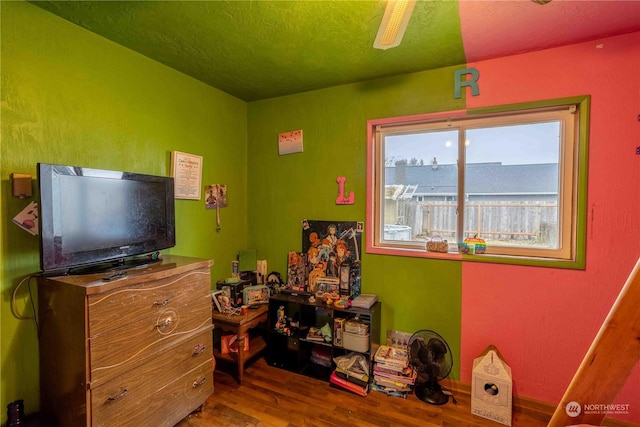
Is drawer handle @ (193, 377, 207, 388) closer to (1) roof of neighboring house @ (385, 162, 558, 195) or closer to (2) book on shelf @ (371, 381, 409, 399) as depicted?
(2) book on shelf @ (371, 381, 409, 399)

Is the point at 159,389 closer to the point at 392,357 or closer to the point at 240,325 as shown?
the point at 240,325

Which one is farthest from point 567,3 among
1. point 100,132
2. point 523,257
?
point 100,132

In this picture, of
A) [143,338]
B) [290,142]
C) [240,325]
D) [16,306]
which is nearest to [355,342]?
[240,325]

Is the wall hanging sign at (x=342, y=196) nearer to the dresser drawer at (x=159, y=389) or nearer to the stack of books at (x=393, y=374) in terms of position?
the stack of books at (x=393, y=374)

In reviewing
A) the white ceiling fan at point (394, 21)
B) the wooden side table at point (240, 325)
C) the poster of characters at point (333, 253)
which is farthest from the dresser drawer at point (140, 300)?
the white ceiling fan at point (394, 21)

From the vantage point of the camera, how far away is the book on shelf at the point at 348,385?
2.04 m

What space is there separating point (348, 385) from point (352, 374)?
77 millimetres

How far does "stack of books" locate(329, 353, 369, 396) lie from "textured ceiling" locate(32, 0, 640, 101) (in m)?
2.20

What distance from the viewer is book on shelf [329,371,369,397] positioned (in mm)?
2039

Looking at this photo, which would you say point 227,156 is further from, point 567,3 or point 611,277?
point 611,277

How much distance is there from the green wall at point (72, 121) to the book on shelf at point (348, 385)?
4.72 feet

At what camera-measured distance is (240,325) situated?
2.15 metres

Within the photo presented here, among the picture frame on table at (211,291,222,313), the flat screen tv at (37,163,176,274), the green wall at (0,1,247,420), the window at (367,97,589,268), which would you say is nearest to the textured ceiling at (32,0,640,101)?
the green wall at (0,1,247,420)

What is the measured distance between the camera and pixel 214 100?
101 inches
